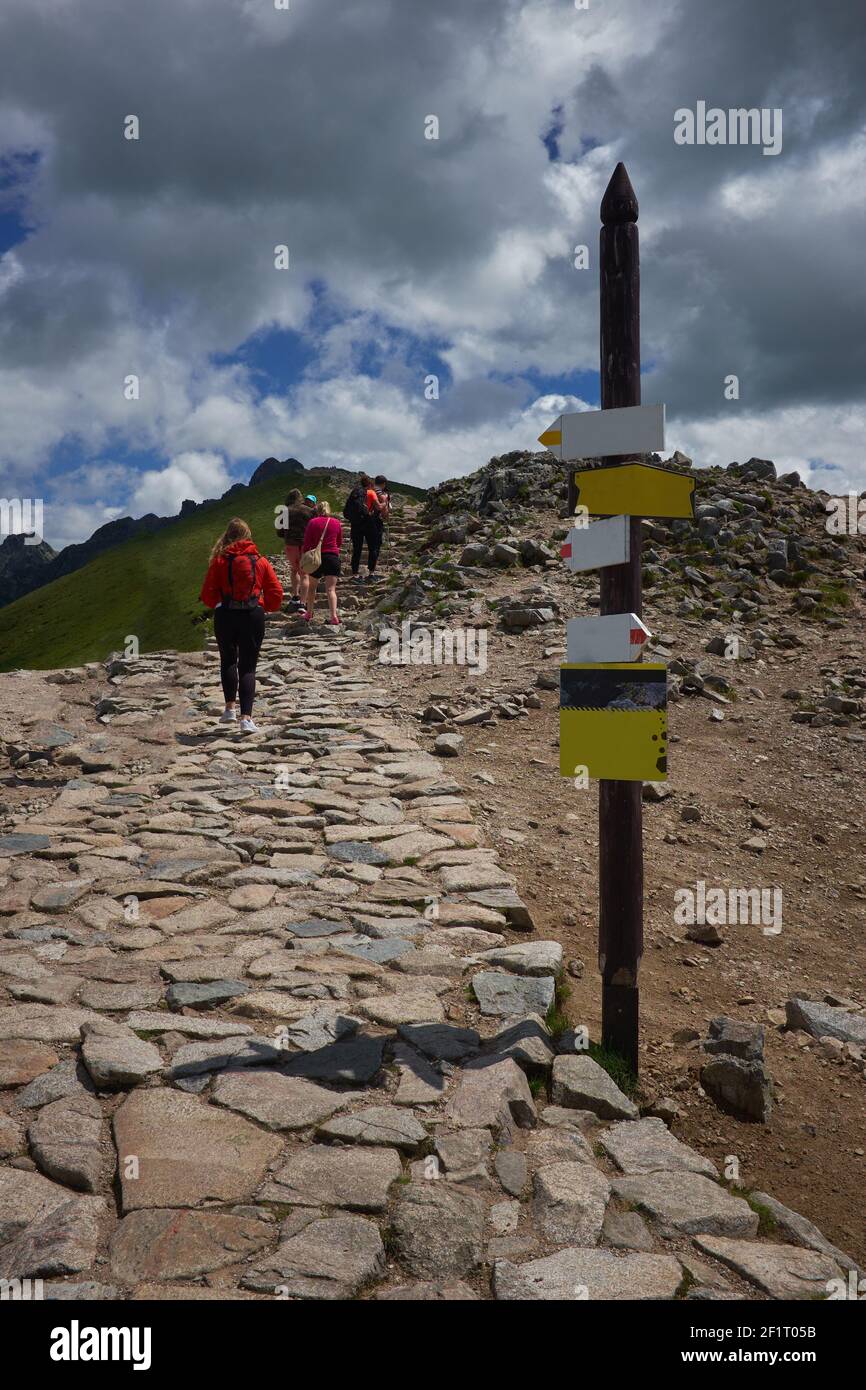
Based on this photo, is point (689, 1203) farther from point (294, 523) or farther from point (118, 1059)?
point (294, 523)

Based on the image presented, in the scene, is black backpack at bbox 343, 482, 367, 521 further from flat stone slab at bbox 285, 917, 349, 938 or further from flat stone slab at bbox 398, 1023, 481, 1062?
flat stone slab at bbox 398, 1023, 481, 1062

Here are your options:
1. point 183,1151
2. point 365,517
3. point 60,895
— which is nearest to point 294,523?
point 365,517

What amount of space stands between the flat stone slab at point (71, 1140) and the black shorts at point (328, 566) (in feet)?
47.9

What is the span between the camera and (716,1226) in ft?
12.0

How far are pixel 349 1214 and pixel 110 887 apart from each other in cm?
408

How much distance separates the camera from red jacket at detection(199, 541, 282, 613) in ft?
37.8

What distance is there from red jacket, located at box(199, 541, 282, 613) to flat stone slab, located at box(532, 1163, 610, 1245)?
851 centimetres

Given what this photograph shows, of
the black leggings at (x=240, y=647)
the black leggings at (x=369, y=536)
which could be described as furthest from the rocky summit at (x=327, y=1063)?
the black leggings at (x=369, y=536)

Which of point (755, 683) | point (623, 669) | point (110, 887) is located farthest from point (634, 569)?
point (755, 683)

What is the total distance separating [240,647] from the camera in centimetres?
1195

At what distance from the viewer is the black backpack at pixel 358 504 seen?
22.2 m

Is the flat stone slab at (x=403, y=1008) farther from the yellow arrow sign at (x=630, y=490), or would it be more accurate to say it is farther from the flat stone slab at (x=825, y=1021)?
the yellow arrow sign at (x=630, y=490)
